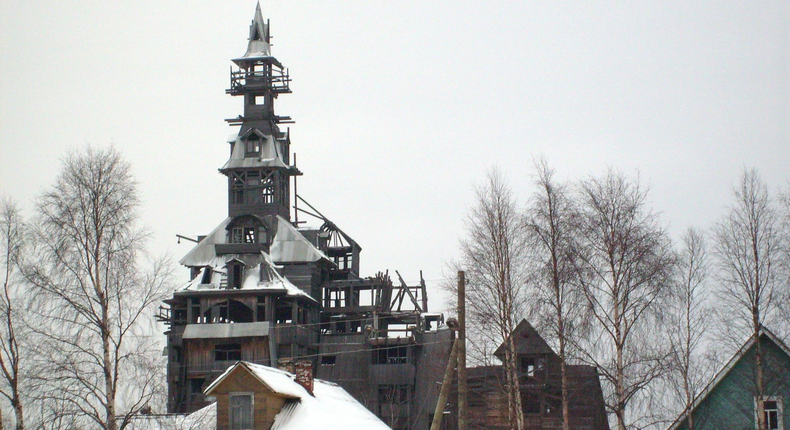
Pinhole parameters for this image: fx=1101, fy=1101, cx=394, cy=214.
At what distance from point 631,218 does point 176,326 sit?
32.2m

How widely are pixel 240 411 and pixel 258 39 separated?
36409mm

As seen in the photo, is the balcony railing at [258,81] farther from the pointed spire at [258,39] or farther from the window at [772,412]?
the window at [772,412]

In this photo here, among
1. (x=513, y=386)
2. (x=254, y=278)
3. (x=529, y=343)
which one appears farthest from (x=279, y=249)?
(x=513, y=386)

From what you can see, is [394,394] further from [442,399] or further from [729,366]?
[442,399]

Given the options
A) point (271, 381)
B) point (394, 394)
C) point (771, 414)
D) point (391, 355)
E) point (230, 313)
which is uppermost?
point (230, 313)

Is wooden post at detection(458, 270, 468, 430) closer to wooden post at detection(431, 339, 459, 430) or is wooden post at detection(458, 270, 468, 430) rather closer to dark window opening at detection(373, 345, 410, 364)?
wooden post at detection(431, 339, 459, 430)

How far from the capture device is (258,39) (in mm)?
71375

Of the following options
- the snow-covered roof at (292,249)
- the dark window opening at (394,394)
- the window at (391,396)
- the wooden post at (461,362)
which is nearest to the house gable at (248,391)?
the wooden post at (461,362)

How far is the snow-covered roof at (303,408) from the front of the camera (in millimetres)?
39469

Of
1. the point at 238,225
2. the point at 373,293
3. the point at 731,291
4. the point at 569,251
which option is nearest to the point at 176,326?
the point at 238,225

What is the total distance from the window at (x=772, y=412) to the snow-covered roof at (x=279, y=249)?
1162 inches

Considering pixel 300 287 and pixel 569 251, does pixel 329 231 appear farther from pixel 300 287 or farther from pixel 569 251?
pixel 569 251

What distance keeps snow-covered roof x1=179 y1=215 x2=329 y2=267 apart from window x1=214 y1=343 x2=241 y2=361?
4.94 m

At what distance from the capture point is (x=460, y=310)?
89.7 feet
